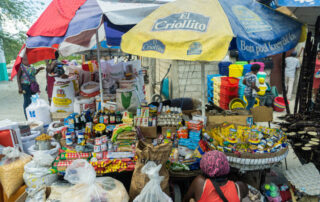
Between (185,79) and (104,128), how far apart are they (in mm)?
5375

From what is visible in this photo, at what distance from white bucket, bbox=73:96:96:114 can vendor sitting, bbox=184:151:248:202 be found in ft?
10.5

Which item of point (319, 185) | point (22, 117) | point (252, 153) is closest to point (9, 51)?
point (22, 117)

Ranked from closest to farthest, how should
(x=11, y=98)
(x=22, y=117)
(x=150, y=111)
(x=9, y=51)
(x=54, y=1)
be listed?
(x=54, y=1) < (x=150, y=111) < (x=22, y=117) < (x=9, y=51) < (x=11, y=98)

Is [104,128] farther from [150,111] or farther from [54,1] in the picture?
[54,1]

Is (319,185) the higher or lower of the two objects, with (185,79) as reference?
lower

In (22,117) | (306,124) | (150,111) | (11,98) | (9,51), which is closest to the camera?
(306,124)

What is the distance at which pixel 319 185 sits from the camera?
9.62ft

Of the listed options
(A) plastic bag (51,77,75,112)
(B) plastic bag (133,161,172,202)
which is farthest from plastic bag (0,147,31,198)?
(A) plastic bag (51,77,75,112)

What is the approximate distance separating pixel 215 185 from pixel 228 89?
16.7ft

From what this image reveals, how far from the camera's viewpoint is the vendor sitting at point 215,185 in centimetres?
230

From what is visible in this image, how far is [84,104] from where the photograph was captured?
16.1 ft

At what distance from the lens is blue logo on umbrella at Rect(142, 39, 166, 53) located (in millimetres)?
2733

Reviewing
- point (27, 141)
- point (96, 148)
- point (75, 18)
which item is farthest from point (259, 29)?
point (27, 141)

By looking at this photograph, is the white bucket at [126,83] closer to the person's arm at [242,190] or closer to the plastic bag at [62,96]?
the plastic bag at [62,96]
